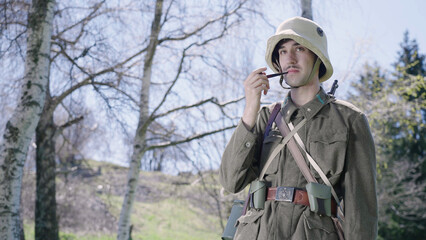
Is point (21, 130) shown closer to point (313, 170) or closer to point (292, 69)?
point (292, 69)

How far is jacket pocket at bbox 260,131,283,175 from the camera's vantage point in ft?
8.39

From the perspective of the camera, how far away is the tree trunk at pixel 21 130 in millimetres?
5445

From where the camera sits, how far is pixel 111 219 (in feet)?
65.1

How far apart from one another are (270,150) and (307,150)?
0.20 m

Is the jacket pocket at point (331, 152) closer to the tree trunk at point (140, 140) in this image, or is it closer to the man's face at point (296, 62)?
the man's face at point (296, 62)

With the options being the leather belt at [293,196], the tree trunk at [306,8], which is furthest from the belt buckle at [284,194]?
the tree trunk at [306,8]

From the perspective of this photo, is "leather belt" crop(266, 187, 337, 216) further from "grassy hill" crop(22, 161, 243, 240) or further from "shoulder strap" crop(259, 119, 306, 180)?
"grassy hill" crop(22, 161, 243, 240)

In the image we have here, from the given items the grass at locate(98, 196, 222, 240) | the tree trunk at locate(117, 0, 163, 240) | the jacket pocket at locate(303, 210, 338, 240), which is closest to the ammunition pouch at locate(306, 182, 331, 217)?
the jacket pocket at locate(303, 210, 338, 240)

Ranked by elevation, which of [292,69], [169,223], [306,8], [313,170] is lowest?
[169,223]

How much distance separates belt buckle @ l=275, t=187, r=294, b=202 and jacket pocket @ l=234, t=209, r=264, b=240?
4.9 inches

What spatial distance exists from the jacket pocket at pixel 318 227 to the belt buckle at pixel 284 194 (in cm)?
11

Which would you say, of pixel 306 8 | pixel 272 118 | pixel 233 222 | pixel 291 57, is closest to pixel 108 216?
pixel 306 8

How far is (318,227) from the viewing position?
232 cm

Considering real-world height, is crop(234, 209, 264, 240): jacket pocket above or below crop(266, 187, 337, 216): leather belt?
below
